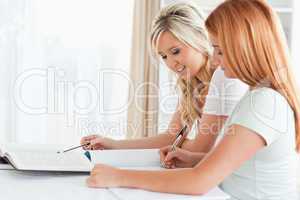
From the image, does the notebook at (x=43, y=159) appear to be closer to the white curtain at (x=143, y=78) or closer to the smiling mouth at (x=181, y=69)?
the smiling mouth at (x=181, y=69)

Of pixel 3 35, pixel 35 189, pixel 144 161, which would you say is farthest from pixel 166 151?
pixel 3 35

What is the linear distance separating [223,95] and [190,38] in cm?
38

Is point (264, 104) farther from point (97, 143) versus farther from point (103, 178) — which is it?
point (97, 143)

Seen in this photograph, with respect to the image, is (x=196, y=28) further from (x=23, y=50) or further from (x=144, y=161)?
(x=23, y=50)

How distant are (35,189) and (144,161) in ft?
1.43

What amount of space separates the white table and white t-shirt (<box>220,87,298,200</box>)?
0.20 metres

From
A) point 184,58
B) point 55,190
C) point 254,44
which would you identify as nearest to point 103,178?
point 55,190

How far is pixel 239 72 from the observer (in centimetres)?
134

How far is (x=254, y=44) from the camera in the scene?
1.33 metres

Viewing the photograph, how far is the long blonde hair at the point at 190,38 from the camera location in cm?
189

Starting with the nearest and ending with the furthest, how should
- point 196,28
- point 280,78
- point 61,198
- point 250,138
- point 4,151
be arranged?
point 61,198 < point 250,138 < point 280,78 < point 4,151 < point 196,28

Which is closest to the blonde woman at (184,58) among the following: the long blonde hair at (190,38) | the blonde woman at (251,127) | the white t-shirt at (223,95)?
the long blonde hair at (190,38)

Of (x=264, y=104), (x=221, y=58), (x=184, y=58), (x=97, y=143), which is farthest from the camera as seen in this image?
(x=184, y=58)

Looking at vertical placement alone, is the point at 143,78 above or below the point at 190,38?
below
